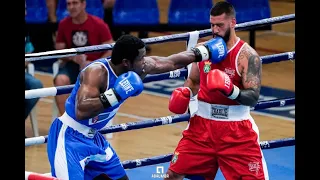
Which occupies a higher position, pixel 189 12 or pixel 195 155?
pixel 189 12

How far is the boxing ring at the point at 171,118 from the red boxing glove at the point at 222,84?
0.66 m

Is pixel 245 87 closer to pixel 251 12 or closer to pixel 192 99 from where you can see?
pixel 192 99

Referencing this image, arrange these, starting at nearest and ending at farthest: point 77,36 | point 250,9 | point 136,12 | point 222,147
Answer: point 222,147 < point 77,36 < point 136,12 < point 250,9

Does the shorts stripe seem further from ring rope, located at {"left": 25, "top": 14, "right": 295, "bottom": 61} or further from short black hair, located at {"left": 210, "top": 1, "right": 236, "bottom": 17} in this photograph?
short black hair, located at {"left": 210, "top": 1, "right": 236, "bottom": 17}

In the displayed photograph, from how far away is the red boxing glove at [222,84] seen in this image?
17.7 feet

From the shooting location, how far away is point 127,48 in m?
5.13

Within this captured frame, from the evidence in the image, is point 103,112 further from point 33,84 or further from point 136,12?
point 136,12

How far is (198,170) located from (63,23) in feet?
10.4

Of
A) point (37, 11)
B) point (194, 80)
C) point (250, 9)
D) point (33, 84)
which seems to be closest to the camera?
point (194, 80)

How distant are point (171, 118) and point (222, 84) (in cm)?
Result: 104

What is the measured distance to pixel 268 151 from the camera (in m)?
7.83

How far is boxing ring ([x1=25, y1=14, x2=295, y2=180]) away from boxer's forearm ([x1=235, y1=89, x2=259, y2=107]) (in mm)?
636

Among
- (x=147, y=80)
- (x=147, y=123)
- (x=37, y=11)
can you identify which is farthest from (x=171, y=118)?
(x=37, y=11)
